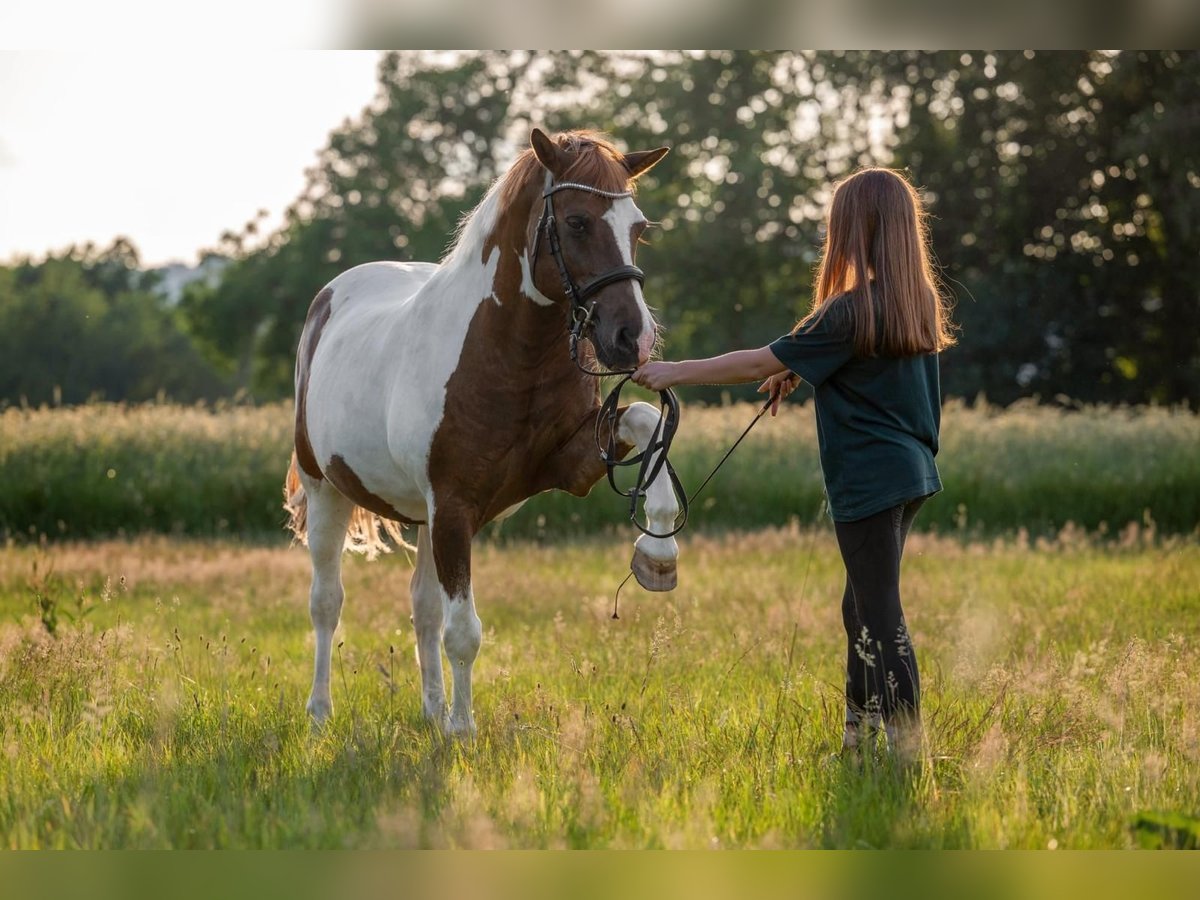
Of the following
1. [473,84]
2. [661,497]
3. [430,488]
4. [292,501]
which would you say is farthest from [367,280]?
[473,84]

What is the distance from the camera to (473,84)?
41562mm

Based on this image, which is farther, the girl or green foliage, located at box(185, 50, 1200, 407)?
green foliage, located at box(185, 50, 1200, 407)

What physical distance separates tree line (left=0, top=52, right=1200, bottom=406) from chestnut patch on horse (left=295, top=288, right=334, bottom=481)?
68.2 ft

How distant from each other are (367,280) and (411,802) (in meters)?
3.92

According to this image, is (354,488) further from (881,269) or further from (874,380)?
(881,269)

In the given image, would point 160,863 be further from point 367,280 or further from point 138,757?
point 367,280

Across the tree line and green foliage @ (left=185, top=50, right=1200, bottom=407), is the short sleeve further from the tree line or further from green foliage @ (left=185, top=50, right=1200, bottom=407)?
green foliage @ (left=185, top=50, right=1200, bottom=407)

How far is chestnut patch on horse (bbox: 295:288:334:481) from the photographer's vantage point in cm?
701

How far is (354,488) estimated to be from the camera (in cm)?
633

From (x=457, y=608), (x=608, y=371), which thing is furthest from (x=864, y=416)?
(x=457, y=608)

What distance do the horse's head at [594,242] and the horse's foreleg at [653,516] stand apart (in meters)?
0.66

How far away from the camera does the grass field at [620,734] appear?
390cm

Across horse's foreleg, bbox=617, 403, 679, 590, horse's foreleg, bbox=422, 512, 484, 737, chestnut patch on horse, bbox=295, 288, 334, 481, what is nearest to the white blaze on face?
horse's foreleg, bbox=617, 403, 679, 590

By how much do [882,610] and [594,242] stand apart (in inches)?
68.7
